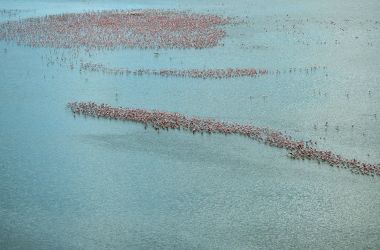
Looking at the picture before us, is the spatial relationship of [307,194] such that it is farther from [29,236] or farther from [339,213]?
[29,236]

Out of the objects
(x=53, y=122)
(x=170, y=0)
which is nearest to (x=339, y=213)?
(x=53, y=122)

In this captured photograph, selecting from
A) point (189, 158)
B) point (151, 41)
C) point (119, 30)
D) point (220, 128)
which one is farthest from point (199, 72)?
point (119, 30)

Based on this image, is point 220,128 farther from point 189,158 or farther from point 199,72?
point 199,72

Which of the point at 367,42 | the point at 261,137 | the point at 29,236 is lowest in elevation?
the point at 29,236

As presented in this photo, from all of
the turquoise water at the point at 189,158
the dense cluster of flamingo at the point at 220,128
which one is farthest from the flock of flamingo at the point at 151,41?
the turquoise water at the point at 189,158

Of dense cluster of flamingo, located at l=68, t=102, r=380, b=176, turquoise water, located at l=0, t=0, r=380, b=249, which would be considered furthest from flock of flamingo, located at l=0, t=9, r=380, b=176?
turquoise water, located at l=0, t=0, r=380, b=249

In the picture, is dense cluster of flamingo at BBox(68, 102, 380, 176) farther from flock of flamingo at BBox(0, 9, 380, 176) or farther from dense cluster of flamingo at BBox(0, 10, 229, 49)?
dense cluster of flamingo at BBox(0, 10, 229, 49)

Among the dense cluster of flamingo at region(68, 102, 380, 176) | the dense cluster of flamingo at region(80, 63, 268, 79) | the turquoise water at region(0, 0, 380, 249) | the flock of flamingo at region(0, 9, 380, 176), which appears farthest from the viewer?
the dense cluster of flamingo at region(80, 63, 268, 79)
